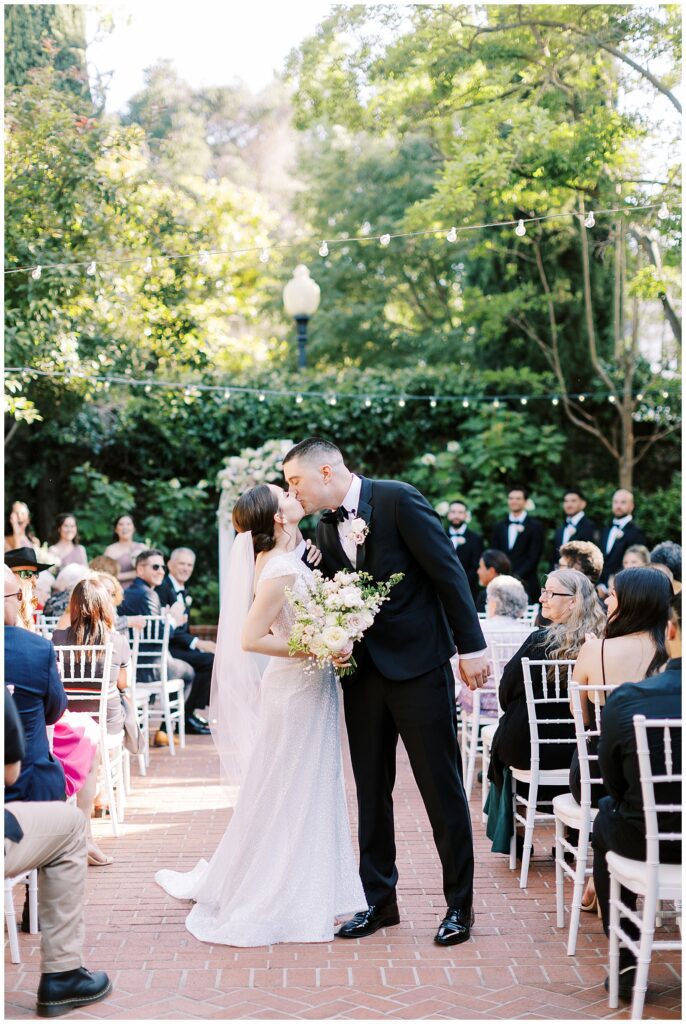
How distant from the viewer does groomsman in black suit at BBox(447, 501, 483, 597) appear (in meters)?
10.8

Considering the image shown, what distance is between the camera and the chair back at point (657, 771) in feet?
10.3

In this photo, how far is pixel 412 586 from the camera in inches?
169

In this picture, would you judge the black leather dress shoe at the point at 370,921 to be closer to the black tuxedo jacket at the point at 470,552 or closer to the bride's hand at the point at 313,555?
the bride's hand at the point at 313,555

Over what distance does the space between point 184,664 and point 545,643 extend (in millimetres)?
4726

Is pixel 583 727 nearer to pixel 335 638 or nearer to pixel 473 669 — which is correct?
pixel 473 669

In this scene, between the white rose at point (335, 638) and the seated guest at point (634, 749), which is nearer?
the seated guest at point (634, 749)

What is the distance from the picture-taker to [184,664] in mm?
9094

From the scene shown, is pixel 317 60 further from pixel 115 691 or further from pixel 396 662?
pixel 396 662

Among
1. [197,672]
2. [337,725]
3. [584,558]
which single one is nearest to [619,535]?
[584,558]

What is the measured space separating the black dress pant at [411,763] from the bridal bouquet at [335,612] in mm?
Result: 198

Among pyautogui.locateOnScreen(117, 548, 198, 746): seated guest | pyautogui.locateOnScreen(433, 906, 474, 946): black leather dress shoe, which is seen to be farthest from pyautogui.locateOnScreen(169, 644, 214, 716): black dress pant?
pyautogui.locateOnScreen(433, 906, 474, 946): black leather dress shoe

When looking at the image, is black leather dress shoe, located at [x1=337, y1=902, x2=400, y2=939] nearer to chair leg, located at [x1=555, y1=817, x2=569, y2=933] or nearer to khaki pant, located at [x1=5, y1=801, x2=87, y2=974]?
chair leg, located at [x1=555, y1=817, x2=569, y2=933]

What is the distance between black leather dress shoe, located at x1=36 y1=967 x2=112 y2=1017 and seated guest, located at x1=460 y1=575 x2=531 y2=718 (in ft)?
11.4

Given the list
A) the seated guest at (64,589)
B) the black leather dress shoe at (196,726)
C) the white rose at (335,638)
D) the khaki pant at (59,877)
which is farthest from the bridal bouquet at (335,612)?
the black leather dress shoe at (196,726)
